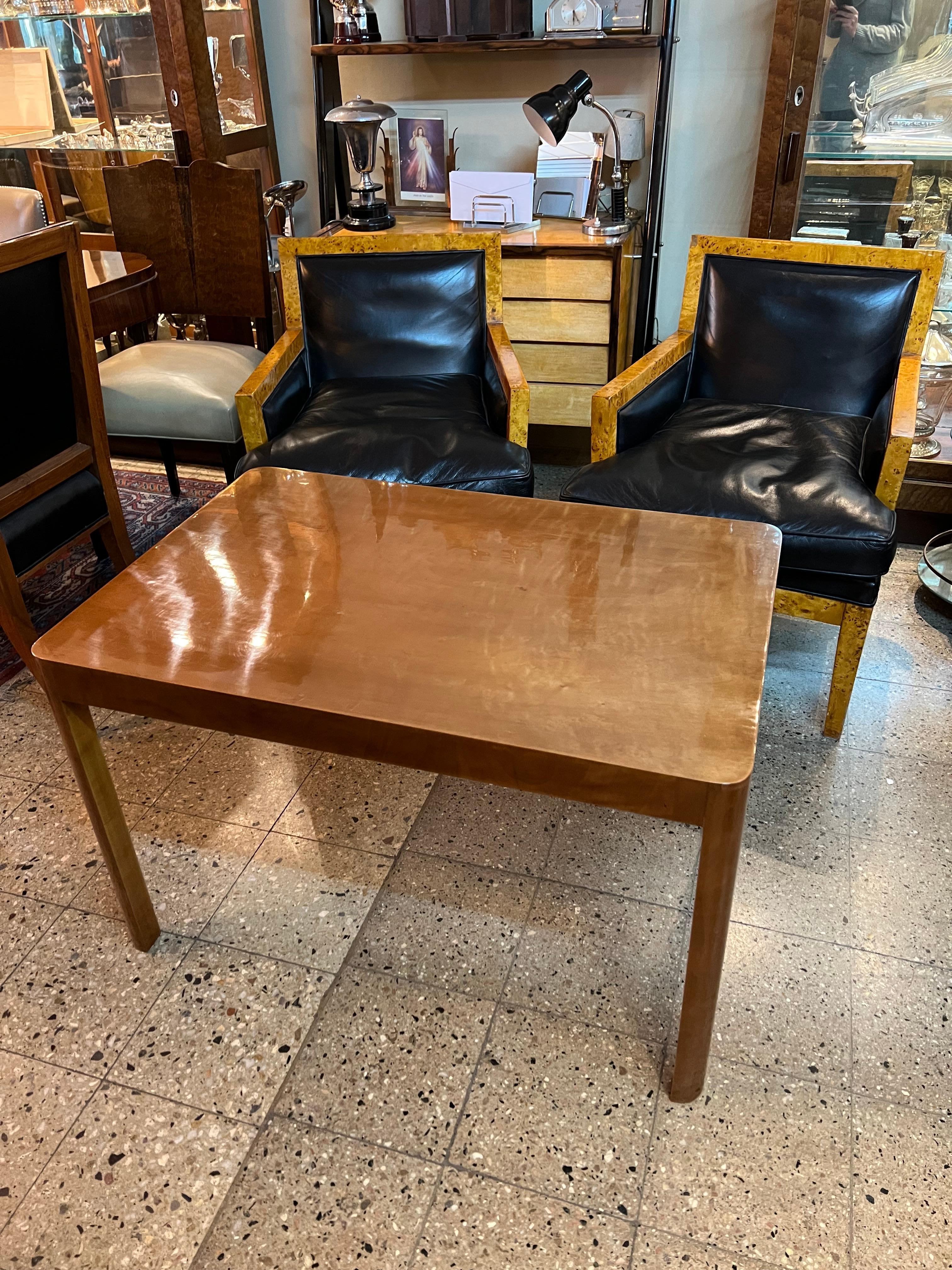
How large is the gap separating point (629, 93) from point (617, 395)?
5.45ft

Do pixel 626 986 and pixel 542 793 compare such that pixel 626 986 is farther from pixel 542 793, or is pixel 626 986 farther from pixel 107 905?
pixel 107 905

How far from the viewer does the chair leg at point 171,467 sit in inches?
117

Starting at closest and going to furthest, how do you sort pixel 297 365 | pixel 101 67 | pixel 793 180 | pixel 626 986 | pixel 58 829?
1. pixel 626 986
2. pixel 58 829
3. pixel 297 365
4. pixel 793 180
5. pixel 101 67

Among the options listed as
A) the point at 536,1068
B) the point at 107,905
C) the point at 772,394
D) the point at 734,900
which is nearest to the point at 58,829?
the point at 107,905

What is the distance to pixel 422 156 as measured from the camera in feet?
10.9

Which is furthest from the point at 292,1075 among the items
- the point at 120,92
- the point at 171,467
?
the point at 120,92

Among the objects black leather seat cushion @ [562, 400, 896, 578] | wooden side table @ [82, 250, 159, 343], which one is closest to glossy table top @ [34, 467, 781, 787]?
black leather seat cushion @ [562, 400, 896, 578]

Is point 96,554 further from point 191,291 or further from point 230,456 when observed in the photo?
point 191,291

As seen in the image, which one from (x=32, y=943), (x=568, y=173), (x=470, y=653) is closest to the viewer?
→ (x=470, y=653)

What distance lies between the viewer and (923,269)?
2.12 metres

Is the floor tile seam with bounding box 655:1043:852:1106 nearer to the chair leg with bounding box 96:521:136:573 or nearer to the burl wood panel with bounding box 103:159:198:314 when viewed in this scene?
the chair leg with bounding box 96:521:136:573

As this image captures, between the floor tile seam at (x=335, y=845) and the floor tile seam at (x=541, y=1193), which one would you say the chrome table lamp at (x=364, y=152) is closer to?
the floor tile seam at (x=335, y=845)

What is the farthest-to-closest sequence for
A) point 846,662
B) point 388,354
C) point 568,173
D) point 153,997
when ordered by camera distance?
point 568,173 < point 388,354 < point 846,662 < point 153,997

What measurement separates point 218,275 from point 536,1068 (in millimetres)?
2651
